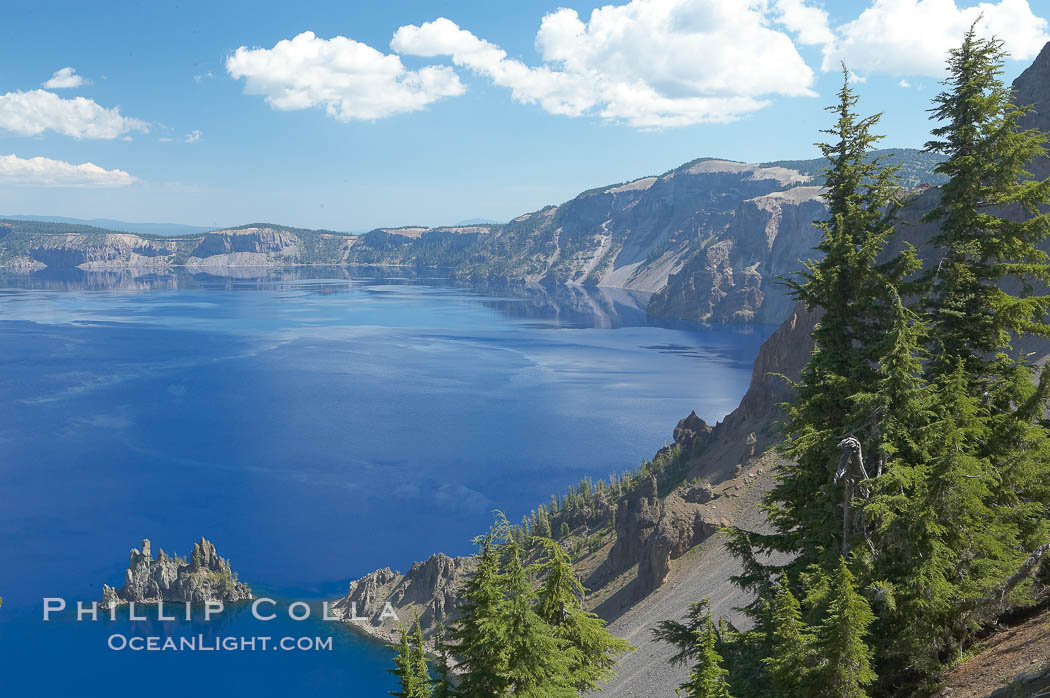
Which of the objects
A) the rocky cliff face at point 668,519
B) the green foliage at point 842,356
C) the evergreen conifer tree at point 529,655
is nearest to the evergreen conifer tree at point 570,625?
the evergreen conifer tree at point 529,655

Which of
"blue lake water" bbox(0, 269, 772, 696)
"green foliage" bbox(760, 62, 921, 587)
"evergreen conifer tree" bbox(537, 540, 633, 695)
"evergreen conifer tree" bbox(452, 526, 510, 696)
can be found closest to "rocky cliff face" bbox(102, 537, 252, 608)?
"blue lake water" bbox(0, 269, 772, 696)

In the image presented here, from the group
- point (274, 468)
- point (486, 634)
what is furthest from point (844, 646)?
point (274, 468)

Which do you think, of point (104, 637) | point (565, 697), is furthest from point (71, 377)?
point (565, 697)

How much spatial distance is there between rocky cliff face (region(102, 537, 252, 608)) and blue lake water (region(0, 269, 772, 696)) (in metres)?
1.98

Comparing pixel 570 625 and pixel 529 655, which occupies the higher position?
pixel 529 655

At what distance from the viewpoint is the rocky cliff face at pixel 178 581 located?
68375mm

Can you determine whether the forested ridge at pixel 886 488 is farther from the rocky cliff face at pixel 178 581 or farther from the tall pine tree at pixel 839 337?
the rocky cliff face at pixel 178 581

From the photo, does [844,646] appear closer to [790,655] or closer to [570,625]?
[790,655]

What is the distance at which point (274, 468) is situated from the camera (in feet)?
327

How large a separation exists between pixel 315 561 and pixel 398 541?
9.02 meters

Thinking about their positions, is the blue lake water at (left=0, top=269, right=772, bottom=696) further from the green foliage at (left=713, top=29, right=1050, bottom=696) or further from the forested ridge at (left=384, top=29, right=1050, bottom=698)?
the green foliage at (left=713, top=29, right=1050, bottom=696)

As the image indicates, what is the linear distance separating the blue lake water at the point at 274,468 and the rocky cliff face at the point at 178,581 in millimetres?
1977

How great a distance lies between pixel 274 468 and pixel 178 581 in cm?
3055

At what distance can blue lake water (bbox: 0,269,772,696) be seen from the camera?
61.6 metres
